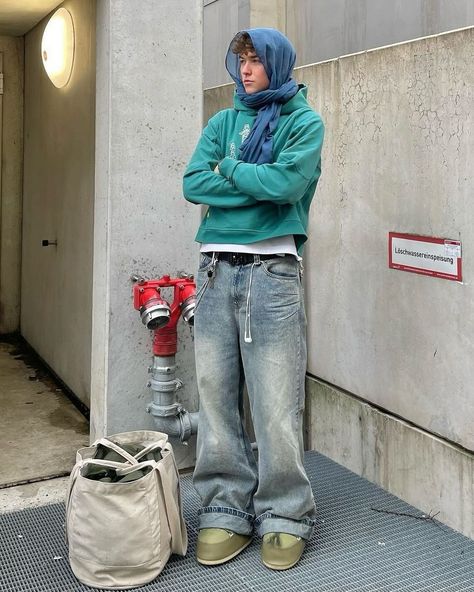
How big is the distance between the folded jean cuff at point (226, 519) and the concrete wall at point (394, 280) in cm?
77

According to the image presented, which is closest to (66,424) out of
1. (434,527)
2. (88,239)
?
(88,239)

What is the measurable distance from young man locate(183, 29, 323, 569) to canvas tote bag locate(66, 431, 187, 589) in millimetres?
223

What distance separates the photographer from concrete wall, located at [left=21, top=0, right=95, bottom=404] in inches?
174

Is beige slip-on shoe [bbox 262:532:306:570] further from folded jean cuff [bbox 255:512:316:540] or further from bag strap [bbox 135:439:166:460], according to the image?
bag strap [bbox 135:439:166:460]

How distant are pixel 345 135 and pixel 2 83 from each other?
147 inches

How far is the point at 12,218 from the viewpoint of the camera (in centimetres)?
628

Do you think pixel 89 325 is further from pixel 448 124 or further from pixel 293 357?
pixel 448 124

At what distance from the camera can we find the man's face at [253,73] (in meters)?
2.64

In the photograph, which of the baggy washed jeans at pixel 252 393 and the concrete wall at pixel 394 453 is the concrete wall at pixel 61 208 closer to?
the concrete wall at pixel 394 453

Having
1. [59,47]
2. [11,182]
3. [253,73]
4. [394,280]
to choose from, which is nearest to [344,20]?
[59,47]

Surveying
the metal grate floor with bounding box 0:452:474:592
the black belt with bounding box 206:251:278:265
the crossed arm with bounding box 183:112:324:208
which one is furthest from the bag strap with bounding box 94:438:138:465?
the crossed arm with bounding box 183:112:324:208

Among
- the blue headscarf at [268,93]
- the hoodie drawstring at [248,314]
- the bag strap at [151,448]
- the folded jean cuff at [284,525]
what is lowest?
the folded jean cuff at [284,525]

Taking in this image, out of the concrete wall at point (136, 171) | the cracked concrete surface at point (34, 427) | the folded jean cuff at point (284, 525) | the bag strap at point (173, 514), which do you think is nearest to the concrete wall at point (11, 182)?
the cracked concrete surface at point (34, 427)

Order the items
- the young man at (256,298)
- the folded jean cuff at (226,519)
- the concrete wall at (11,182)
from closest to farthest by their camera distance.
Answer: the young man at (256,298)
the folded jean cuff at (226,519)
the concrete wall at (11,182)
